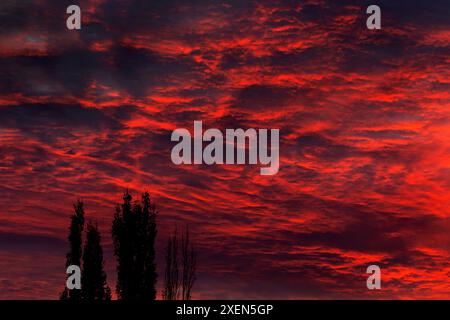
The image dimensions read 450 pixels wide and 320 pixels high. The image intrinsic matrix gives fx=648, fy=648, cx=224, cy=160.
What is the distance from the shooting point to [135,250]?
4509cm

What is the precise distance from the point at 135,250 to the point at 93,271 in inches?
195

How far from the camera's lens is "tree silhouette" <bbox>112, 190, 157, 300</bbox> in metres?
43.9

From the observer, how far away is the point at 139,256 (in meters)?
44.8

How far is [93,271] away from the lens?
157ft

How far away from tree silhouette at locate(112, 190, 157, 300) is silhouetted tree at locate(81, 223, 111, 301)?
3276 mm

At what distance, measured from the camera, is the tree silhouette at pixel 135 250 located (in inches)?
1727

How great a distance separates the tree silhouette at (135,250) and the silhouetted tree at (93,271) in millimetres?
3276

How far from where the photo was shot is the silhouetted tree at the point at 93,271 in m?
46.9
